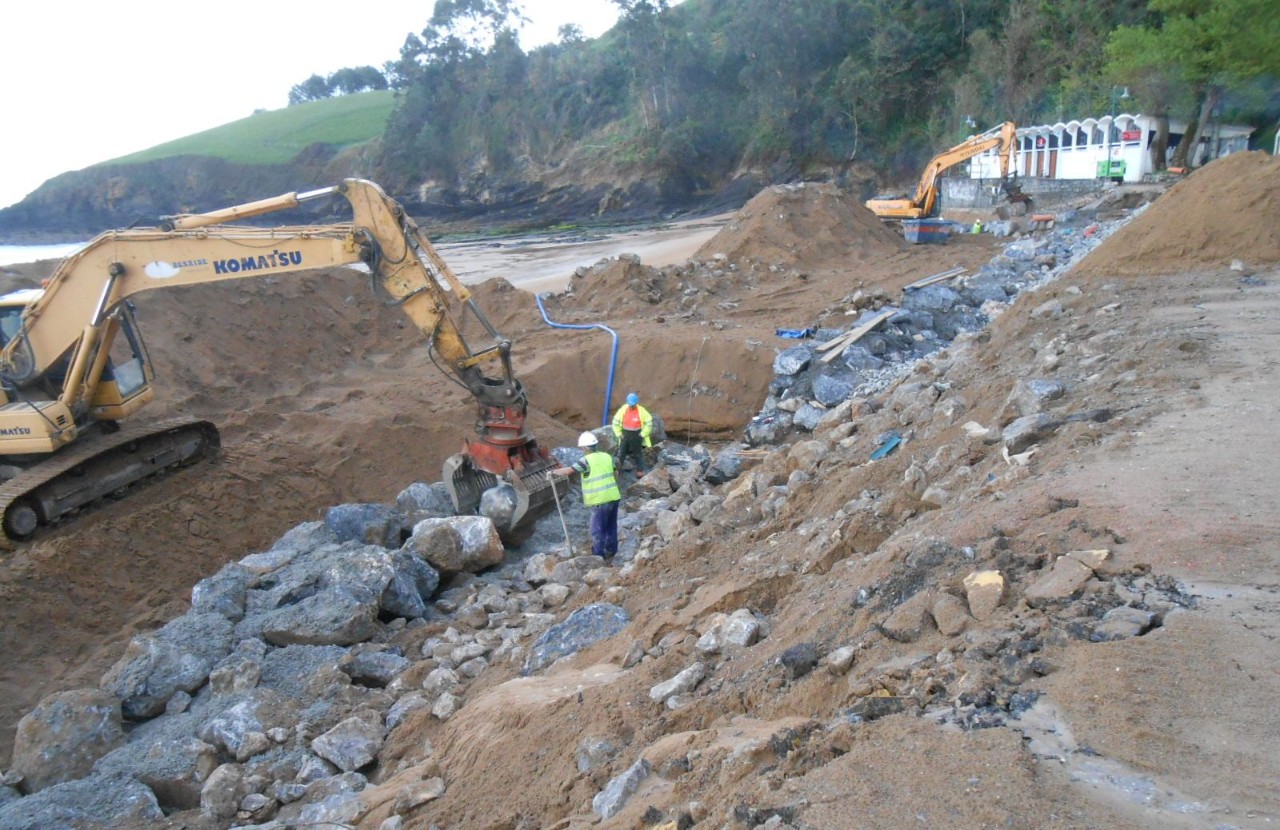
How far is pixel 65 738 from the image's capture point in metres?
5.58

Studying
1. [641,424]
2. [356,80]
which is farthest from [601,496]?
[356,80]

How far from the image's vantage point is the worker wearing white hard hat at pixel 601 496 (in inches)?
322

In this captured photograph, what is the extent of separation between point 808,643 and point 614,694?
113 centimetres

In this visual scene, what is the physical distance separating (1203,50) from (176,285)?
28.4 m

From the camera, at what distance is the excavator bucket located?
9.04m

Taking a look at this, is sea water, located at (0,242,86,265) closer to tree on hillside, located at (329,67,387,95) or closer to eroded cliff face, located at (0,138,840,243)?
eroded cliff face, located at (0,138,840,243)

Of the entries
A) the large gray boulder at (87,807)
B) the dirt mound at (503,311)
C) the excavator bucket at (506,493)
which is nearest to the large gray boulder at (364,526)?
the excavator bucket at (506,493)

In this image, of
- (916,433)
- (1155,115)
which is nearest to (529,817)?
(916,433)

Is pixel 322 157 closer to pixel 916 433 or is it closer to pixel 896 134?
pixel 896 134

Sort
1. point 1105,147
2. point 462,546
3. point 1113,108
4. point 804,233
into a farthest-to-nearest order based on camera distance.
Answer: point 1113,108
point 1105,147
point 804,233
point 462,546

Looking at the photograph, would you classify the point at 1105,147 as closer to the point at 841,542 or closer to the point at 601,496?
the point at 601,496

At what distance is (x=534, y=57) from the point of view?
211ft

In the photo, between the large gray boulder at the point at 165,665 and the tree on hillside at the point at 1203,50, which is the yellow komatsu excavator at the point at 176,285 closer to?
the large gray boulder at the point at 165,665

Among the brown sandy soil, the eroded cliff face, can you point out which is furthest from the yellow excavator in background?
the eroded cliff face
